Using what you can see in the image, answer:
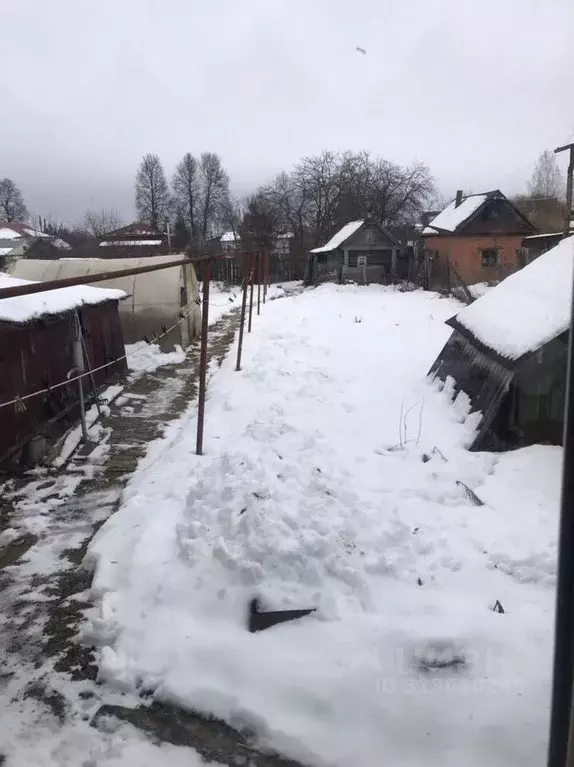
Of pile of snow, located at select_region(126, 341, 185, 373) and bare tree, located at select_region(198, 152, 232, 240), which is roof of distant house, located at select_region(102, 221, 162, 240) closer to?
bare tree, located at select_region(198, 152, 232, 240)

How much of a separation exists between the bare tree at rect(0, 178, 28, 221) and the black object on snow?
76.6 meters

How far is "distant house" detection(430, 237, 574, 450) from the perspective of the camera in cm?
502

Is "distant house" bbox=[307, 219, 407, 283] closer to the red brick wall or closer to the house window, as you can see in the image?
the red brick wall

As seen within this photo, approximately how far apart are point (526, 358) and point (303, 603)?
10.7 feet

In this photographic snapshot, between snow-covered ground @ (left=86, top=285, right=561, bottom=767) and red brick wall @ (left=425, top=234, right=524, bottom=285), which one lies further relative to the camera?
red brick wall @ (left=425, top=234, right=524, bottom=285)

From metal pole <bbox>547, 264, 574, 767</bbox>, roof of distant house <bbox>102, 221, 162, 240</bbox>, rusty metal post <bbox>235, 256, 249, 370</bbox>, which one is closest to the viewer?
metal pole <bbox>547, 264, 574, 767</bbox>

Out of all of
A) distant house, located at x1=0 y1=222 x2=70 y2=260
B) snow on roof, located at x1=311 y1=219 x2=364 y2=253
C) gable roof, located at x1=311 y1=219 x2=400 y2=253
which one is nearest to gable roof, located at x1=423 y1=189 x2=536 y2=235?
gable roof, located at x1=311 y1=219 x2=400 y2=253

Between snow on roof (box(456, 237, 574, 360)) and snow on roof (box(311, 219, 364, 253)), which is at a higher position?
snow on roof (box(311, 219, 364, 253))

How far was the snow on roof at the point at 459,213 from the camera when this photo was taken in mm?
28500

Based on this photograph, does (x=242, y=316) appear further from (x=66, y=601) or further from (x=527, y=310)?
(x=66, y=601)

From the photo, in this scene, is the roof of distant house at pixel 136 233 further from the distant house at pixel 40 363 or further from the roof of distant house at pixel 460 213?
the distant house at pixel 40 363

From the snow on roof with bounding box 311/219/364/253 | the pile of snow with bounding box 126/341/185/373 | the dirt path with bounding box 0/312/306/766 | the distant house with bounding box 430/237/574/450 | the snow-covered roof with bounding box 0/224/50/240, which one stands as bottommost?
the dirt path with bounding box 0/312/306/766

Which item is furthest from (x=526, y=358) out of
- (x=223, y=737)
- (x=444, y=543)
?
(x=223, y=737)

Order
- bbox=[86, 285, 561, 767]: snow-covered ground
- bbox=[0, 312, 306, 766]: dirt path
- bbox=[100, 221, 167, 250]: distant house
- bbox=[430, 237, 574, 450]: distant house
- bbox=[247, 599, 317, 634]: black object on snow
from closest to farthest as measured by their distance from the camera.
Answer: bbox=[86, 285, 561, 767]: snow-covered ground
bbox=[0, 312, 306, 766]: dirt path
bbox=[247, 599, 317, 634]: black object on snow
bbox=[430, 237, 574, 450]: distant house
bbox=[100, 221, 167, 250]: distant house
